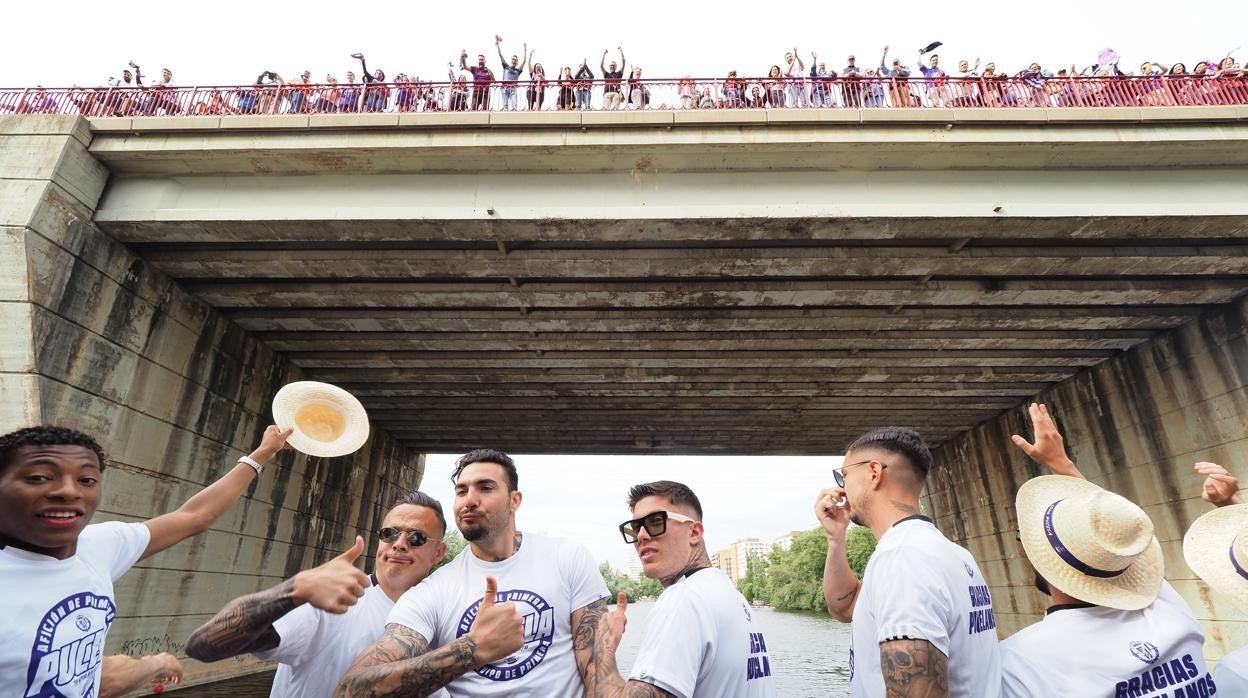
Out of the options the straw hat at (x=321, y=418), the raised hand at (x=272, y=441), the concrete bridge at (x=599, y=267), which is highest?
the concrete bridge at (x=599, y=267)

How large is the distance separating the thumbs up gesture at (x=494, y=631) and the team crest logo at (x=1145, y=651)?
2646mm

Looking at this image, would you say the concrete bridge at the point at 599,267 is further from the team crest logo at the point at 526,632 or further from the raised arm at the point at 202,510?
the team crest logo at the point at 526,632

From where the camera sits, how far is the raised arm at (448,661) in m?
→ 2.64

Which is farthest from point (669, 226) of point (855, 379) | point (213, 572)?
point (213, 572)

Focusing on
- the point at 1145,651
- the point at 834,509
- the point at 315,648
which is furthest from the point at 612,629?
the point at 1145,651

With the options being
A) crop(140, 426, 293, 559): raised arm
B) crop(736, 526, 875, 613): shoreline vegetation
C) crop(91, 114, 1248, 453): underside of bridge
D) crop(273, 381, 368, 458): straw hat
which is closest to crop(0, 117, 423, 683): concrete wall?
crop(91, 114, 1248, 453): underside of bridge

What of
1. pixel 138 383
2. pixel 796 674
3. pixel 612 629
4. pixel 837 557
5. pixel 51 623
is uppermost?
pixel 138 383

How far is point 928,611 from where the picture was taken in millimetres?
2355

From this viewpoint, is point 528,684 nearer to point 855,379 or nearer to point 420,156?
point 420,156

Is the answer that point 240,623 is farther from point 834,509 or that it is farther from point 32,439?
point 834,509

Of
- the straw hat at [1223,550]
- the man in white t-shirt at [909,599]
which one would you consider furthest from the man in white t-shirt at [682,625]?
the straw hat at [1223,550]

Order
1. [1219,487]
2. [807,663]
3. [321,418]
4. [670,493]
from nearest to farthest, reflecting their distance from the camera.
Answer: [670,493]
[1219,487]
[321,418]
[807,663]

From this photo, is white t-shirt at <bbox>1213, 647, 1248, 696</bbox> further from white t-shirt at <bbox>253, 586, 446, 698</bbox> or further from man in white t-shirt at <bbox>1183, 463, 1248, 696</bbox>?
white t-shirt at <bbox>253, 586, 446, 698</bbox>

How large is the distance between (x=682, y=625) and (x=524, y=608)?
114 cm
